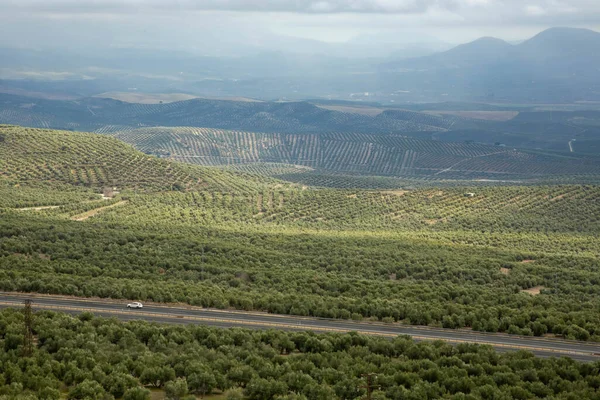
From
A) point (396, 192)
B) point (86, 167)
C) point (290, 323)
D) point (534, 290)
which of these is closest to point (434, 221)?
point (396, 192)

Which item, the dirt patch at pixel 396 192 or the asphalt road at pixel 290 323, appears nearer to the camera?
the asphalt road at pixel 290 323

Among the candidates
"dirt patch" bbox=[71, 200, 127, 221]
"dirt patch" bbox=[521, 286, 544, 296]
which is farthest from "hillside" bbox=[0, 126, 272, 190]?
"dirt patch" bbox=[521, 286, 544, 296]

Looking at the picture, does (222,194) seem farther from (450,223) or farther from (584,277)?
(584,277)

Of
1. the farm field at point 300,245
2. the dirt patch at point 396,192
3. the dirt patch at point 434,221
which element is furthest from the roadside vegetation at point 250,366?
the dirt patch at point 396,192

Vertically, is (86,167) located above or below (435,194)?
above

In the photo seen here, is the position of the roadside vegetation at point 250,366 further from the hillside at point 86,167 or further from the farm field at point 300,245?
the hillside at point 86,167

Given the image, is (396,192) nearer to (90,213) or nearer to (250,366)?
(90,213)
